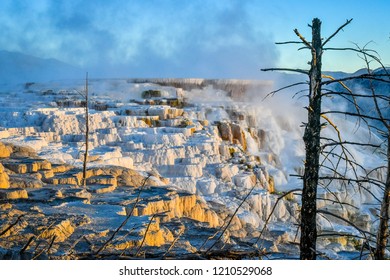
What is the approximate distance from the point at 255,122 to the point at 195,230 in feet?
35.5

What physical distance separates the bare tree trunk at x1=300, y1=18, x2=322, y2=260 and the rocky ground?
0.08m

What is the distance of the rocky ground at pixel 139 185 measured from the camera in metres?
3.19

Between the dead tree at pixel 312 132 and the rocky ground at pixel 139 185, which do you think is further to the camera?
the rocky ground at pixel 139 185

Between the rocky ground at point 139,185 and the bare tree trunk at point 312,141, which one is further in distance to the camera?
the rocky ground at point 139,185

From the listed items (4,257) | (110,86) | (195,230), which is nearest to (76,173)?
(195,230)

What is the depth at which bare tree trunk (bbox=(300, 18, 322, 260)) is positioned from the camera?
4.35 ft

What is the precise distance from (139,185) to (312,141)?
17.4ft

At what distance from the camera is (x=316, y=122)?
1.34 m

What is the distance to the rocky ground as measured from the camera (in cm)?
319

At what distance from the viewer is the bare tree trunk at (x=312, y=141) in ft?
4.35

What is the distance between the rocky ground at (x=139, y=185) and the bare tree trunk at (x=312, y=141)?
8 centimetres

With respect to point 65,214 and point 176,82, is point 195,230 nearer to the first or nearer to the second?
point 65,214

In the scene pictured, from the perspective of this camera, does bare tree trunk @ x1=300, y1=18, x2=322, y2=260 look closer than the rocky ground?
Yes

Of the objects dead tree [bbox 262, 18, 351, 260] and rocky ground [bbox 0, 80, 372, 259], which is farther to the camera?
rocky ground [bbox 0, 80, 372, 259]
